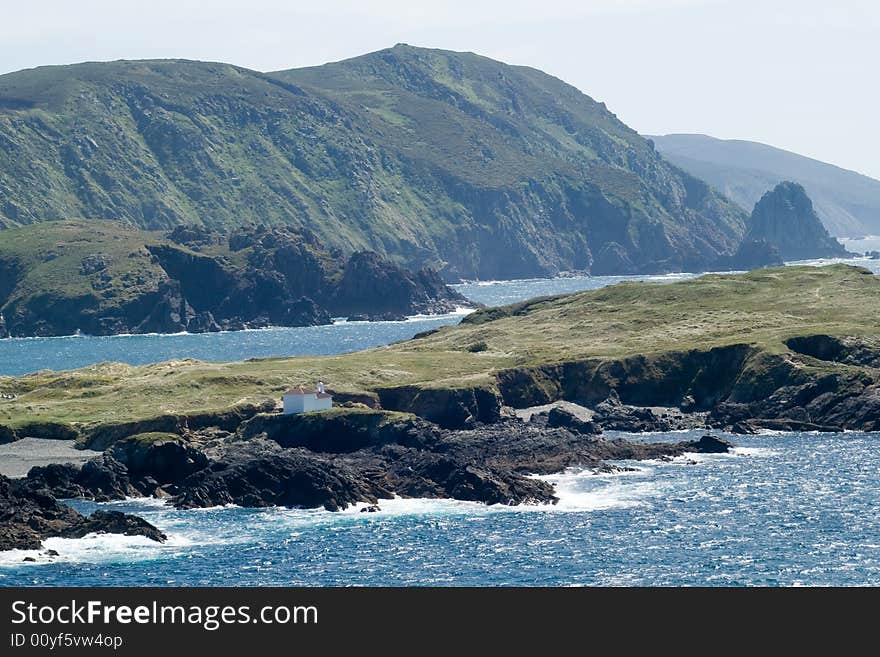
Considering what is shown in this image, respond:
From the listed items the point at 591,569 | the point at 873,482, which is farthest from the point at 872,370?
the point at 591,569

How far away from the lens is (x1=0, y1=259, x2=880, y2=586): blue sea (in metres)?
101

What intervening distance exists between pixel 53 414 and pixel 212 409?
16.0 m

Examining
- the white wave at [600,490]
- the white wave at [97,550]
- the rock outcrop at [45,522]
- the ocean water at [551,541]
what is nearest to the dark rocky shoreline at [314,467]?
the rock outcrop at [45,522]

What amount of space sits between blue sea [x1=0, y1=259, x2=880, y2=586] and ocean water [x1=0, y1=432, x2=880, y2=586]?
138 mm

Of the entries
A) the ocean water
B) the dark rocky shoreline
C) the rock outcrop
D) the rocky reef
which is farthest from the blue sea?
the rocky reef

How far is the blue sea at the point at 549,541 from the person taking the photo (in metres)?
101

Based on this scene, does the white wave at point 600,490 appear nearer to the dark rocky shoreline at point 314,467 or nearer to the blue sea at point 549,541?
the blue sea at point 549,541

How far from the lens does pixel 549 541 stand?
11169 cm

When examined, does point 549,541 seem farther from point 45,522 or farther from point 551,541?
point 45,522

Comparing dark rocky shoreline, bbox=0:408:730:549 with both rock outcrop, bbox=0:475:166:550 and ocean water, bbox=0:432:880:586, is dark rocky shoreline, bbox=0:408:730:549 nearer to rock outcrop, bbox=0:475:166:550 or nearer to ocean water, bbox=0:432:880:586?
rock outcrop, bbox=0:475:166:550

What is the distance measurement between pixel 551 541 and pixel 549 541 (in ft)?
0.44

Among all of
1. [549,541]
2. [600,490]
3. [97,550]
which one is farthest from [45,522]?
[600,490]

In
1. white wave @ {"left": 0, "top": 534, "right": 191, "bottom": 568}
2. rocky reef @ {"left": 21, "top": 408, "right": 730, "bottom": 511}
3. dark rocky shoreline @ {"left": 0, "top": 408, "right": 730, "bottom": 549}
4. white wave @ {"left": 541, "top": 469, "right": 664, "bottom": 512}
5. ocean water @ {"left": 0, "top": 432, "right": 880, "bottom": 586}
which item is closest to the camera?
ocean water @ {"left": 0, "top": 432, "right": 880, "bottom": 586}
